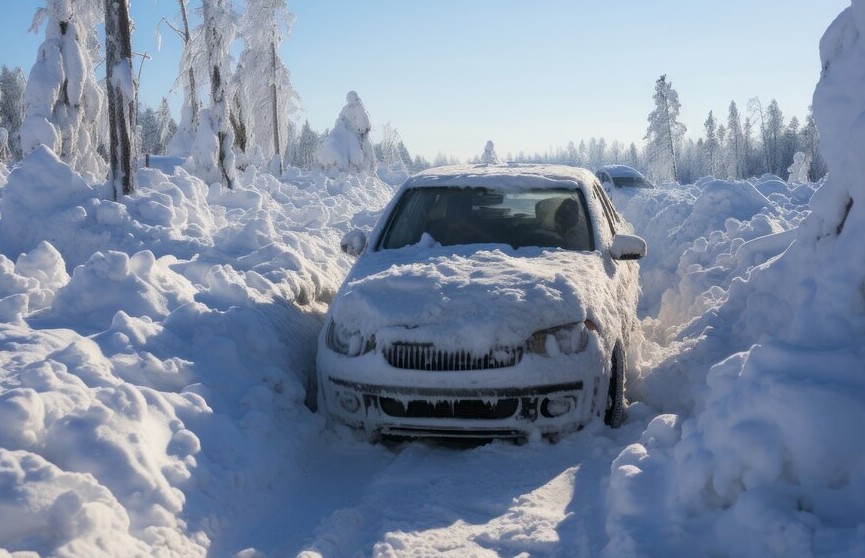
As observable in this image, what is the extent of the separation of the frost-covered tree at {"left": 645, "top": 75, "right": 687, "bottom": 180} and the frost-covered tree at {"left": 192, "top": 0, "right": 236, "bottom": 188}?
44980mm

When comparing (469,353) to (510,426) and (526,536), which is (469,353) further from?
(526,536)

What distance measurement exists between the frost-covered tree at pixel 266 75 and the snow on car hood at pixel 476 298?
3023 cm

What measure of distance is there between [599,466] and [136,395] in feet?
7.63

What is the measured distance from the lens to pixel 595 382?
4.22 meters

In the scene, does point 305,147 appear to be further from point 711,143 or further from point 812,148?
point 812,148

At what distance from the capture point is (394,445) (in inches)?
174

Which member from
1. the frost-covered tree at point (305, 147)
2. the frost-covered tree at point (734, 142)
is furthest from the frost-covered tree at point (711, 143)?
the frost-covered tree at point (305, 147)

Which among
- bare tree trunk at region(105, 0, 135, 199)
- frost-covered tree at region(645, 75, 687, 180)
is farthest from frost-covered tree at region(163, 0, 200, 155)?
frost-covered tree at region(645, 75, 687, 180)

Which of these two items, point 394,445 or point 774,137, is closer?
point 394,445

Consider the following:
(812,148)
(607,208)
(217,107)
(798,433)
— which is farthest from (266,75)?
(812,148)

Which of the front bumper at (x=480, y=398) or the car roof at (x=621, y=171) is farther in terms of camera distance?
the car roof at (x=621, y=171)

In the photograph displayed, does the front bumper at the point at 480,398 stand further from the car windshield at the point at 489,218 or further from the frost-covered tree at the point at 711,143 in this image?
the frost-covered tree at the point at 711,143

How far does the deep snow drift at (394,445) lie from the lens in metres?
2.51

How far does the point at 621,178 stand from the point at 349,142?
17112mm
